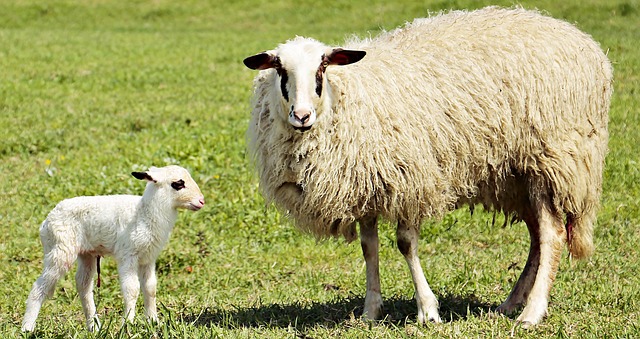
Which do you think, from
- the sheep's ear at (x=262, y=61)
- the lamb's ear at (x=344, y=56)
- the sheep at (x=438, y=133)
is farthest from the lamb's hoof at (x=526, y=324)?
the sheep's ear at (x=262, y=61)

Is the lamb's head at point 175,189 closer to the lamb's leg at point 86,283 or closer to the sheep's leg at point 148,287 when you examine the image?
the sheep's leg at point 148,287

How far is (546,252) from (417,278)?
3.30ft

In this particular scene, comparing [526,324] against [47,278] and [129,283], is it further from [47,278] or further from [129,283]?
[47,278]

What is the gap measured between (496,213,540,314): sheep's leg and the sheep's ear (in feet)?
7.35

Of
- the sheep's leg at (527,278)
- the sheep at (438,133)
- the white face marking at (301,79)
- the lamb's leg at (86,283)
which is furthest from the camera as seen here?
the sheep's leg at (527,278)

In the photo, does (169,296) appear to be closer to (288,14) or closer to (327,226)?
(327,226)

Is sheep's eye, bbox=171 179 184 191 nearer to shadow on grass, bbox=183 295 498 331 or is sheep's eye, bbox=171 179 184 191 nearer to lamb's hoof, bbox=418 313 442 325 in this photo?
shadow on grass, bbox=183 295 498 331

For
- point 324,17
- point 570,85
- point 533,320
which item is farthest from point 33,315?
point 324,17

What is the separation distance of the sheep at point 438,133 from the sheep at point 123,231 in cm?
79

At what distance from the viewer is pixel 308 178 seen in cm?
554

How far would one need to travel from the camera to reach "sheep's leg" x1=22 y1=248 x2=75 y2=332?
5.08m

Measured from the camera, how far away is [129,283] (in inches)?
197

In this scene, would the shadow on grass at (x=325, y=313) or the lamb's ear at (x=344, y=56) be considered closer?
the lamb's ear at (x=344, y=56)

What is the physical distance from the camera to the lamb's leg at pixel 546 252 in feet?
19.0
